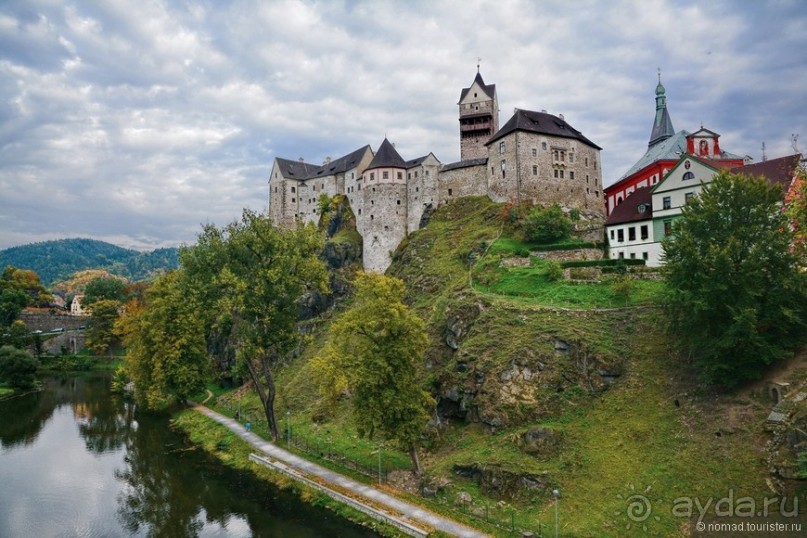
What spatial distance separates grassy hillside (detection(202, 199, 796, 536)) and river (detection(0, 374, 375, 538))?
5.51 meters

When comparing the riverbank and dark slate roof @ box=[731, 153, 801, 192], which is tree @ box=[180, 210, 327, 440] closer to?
the riverbank

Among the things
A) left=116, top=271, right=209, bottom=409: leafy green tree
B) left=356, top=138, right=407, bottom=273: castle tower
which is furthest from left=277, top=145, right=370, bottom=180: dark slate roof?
left=116, top=271, right=209, bottom=409: leafy green tree

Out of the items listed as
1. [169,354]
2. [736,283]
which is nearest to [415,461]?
[736,283]

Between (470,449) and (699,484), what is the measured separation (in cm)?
1093

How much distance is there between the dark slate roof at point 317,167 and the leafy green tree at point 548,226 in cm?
3194

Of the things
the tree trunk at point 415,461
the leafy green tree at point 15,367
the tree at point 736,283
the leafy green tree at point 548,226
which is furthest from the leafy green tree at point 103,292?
the tree at point 736,283

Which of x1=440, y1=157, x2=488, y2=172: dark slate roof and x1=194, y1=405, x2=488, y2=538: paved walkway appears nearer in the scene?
x1=194, y1=405, x2=488, y2=538: paved walkway

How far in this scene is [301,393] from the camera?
44.4 metres

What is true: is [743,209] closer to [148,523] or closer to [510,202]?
[510,202]

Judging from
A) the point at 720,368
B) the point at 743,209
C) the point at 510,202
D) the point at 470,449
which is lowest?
the point at 470,449

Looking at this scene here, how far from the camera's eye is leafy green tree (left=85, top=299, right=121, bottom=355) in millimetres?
88750

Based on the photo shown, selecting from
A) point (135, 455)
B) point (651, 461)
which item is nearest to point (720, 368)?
point (651, 461)

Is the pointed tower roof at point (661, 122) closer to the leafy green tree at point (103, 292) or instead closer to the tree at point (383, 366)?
the tree at point (383, 366)

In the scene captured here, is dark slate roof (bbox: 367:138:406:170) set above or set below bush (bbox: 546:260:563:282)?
above
